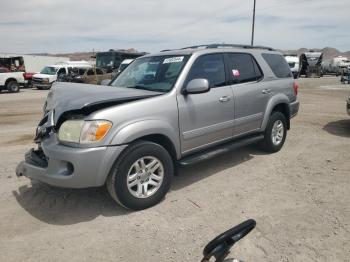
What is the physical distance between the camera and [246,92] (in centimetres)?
525

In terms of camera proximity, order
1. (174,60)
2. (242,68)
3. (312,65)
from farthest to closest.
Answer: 1. (312,65)
2. (242,68)
3. (174,60)

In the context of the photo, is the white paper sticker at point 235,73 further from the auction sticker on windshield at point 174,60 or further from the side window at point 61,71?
the side window at point 61,71

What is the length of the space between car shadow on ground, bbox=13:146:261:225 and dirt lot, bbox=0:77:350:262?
0.4 inches

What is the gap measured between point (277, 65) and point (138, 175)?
3627 mm

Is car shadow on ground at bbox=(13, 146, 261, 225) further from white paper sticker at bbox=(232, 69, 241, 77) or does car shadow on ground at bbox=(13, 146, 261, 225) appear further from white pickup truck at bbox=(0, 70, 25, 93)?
white pickup truck at bbox=(0, 70, 25, 93)

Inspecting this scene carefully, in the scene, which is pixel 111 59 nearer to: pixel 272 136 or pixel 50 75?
pixel 50 75

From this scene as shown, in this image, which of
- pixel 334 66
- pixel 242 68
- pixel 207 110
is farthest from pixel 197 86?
pixel 334 66

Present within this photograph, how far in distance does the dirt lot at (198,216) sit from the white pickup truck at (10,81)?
18.7 meters

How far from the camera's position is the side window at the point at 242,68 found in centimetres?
515

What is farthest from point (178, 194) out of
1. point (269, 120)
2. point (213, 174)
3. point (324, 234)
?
point (269, 120)

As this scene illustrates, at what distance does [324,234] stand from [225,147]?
1.93 metres

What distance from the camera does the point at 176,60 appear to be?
4.67m

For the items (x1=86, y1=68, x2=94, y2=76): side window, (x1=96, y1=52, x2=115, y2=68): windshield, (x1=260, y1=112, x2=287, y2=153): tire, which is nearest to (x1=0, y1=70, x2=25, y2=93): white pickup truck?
(x1=86, y1=68, x2=94, y2=76): side window

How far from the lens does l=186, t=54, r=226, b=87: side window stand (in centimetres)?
459
